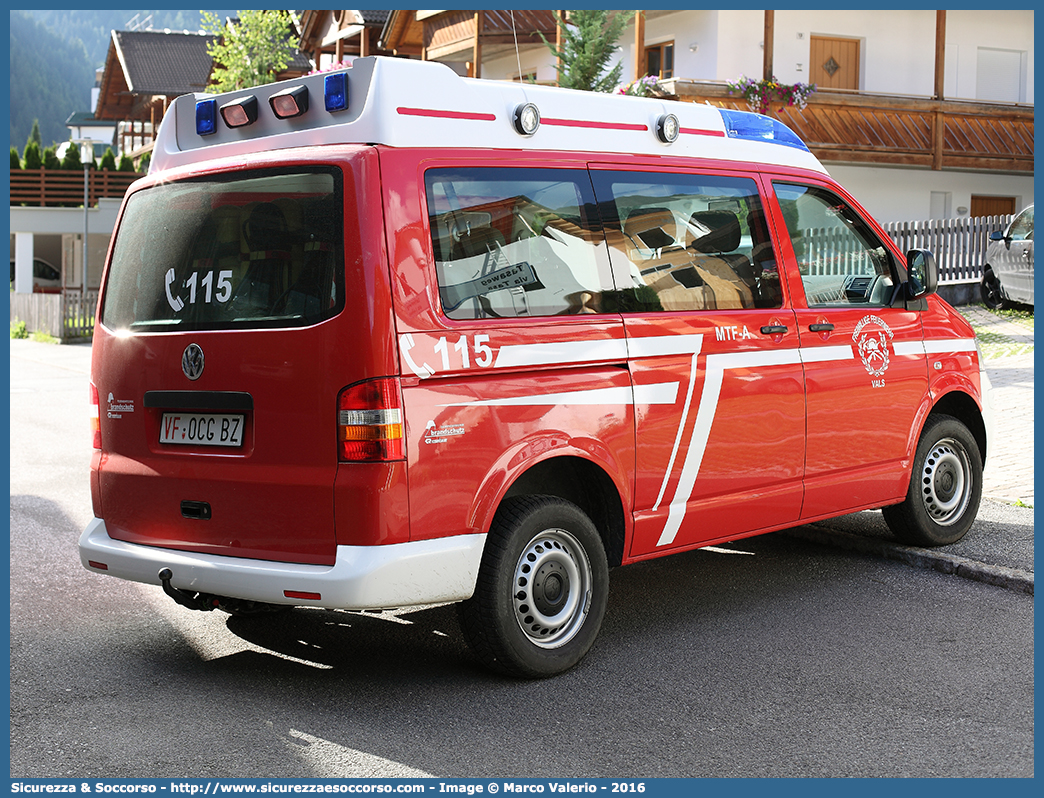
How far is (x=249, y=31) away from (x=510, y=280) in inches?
1296

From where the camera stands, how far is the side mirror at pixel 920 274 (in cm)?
661

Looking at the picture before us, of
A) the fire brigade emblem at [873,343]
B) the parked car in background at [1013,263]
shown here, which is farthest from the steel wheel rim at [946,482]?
the parked car in background at [1013,263]

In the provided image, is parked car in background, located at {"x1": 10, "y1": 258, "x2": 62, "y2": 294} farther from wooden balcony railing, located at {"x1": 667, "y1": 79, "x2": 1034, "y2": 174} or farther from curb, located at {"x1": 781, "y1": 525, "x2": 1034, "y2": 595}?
curb, located at {"x1": 781, "y1": 525, "x2": 1034, "y2": 595}

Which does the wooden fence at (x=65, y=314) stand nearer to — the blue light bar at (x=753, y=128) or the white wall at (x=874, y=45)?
the white wall at (x=874, y=45)

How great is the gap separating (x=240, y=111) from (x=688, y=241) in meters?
2.07

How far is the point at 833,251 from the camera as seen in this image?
6.39 metres

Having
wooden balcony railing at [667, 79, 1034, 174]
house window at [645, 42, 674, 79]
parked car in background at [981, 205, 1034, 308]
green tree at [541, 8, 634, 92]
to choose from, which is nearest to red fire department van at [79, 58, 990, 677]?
parked car in background at [981, 205, 1034, 308]

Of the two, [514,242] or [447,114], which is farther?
[514,242]

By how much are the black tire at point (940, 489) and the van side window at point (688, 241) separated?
1.59 m

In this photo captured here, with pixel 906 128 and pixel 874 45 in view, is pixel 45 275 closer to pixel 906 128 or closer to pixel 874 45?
pixel 874 45

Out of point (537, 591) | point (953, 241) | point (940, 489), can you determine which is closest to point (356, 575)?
point (537, 591)

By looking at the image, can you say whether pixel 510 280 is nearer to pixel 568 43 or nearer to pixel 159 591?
pixel 159 591

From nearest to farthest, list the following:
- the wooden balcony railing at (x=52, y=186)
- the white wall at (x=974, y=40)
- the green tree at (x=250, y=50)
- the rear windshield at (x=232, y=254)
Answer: the rear windshield at (x=232, y=254)
the white wall at (x=974, y=40)
the green tree at (x=250, y=50)
the wooden balcony railing at (x=52, y=186)

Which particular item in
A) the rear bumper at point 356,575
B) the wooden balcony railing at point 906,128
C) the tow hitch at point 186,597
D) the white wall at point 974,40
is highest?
Result: the white wall at point 974,40
